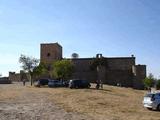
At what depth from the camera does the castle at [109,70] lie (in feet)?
318

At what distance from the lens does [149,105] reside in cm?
2938

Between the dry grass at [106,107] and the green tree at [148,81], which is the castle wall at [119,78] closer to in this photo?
the green tree at [148,81]

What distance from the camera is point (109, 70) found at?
99.2m

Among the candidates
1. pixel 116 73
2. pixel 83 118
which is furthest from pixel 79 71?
pixel 83 118

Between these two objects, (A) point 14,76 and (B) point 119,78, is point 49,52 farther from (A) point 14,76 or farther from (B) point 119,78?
(B) point 119,78

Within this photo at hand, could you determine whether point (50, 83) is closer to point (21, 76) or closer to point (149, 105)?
point (149, 105)

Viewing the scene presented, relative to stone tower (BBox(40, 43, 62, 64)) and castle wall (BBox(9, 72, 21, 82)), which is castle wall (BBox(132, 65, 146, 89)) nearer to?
stone tower (BBox(40, 43, 62, 64))

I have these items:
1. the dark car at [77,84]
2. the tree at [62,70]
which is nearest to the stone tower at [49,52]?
the tree at [62,70]

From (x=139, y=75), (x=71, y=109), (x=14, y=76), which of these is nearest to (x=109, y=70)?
(x=139, y=75)

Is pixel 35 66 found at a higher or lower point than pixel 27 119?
higher

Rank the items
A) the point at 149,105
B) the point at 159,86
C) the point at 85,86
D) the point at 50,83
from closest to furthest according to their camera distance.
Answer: the point at 149,105, the point at 85,86, the point at 50,83, the point at 159,86

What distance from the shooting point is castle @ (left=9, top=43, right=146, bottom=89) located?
318ft

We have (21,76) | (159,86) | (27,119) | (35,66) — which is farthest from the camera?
(21,76)

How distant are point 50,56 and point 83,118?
8512 centimetres
